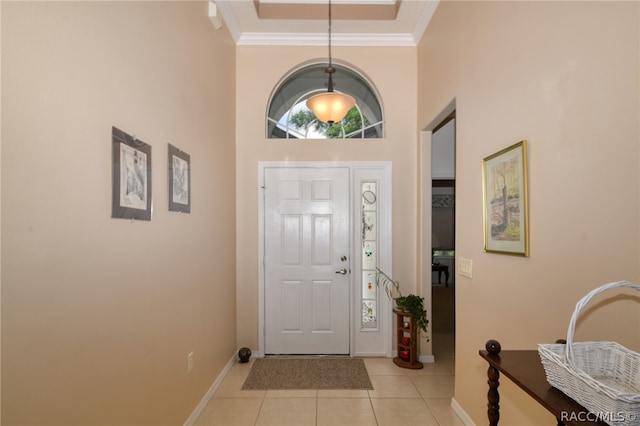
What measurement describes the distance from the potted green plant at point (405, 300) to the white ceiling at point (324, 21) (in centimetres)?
255

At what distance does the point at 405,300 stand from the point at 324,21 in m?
2.96

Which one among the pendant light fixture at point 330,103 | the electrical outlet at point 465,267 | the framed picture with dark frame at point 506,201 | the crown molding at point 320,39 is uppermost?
the crown molding at point 320,39

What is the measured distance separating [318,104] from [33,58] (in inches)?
70.5

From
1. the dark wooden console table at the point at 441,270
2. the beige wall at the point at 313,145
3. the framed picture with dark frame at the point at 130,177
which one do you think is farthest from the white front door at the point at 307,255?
the dark wooden console table at the point at 441,270

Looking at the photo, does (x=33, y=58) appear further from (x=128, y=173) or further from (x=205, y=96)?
(x=205, y=96)

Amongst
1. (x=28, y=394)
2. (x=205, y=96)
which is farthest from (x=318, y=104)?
(x=28, y=394)

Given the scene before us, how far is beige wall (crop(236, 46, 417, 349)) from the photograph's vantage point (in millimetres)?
3543

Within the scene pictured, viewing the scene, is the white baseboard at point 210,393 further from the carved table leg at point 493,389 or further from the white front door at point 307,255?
the carved table leg at point 493,389

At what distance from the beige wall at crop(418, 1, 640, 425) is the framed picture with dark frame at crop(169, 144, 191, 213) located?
1990 millimetres

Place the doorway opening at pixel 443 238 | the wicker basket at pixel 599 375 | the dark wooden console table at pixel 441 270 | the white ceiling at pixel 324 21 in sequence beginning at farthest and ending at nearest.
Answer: the dark wooden console table at pixel 441 270 < the doorway opening at pixel 443 238 < the white ceiling at pixel 324 21 < the wicker basket at pixel 599 375

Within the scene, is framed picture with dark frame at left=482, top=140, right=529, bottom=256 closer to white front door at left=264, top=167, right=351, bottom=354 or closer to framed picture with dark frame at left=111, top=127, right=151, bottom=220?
white front door at left=264, top=167, right=351, bottom=354

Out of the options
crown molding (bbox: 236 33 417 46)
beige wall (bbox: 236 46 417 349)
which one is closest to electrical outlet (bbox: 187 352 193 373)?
beige wall (bbox: 236 46 417 349)

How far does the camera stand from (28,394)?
A: 3.44 feet

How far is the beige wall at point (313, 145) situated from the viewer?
3543 mm
